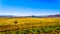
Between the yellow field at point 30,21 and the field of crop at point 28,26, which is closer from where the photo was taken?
the field of crop at point 28,26

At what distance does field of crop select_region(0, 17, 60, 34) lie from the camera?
3.66 metres

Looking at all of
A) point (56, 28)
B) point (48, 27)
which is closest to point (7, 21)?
point (48, 27)

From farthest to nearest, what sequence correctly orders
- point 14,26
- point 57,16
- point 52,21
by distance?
point 57,16 → point 52,21 → point 14,26

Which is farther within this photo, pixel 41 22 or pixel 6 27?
pixel 41 22

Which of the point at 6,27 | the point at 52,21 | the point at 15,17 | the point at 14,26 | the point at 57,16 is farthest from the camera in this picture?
the point at 57,16

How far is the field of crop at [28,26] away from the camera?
12.0 feet

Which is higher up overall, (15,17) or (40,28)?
(15,17)

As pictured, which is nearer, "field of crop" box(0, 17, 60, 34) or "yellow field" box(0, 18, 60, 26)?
"field of crop" box(0, 17, 60, 34)

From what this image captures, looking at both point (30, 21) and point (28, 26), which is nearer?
point (28, 26)

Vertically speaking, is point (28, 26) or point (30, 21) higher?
point (30, 21)

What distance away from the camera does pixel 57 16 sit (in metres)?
5.75

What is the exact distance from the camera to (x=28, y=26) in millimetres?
4164

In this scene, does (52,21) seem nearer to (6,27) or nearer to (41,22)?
(41,22)

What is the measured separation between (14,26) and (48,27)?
1318 mm
